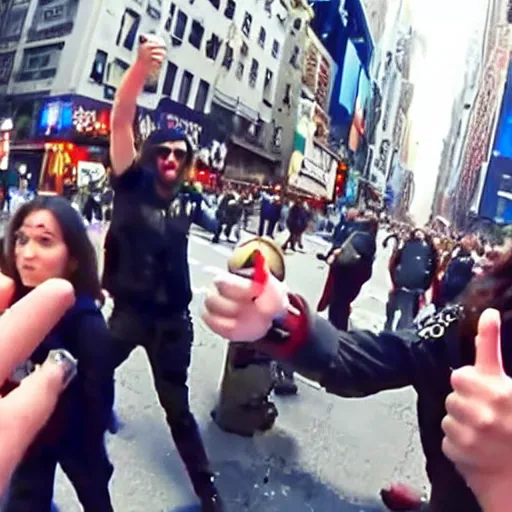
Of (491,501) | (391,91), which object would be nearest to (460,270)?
(391,91)

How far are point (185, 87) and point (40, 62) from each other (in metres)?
0.11

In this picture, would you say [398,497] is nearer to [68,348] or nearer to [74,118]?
[68,348]

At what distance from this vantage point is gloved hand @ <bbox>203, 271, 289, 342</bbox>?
1.19 feet

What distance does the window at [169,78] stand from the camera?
Answer: 1.66 feet

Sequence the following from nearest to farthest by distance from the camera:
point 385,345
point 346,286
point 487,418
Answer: point 487,418 → point 385,345 → point 346,286

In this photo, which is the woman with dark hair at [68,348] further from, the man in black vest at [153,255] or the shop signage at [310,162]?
the shop signage at [310,162]

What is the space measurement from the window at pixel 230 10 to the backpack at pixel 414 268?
23cm

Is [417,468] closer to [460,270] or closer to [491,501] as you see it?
[460,270]

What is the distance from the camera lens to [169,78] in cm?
51

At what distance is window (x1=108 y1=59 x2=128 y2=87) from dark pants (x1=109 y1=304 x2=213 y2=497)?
0.17m

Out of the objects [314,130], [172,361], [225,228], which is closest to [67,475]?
[172,361]

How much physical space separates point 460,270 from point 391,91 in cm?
17

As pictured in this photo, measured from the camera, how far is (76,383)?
494 mm

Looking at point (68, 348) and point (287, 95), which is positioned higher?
point (287, 95)
